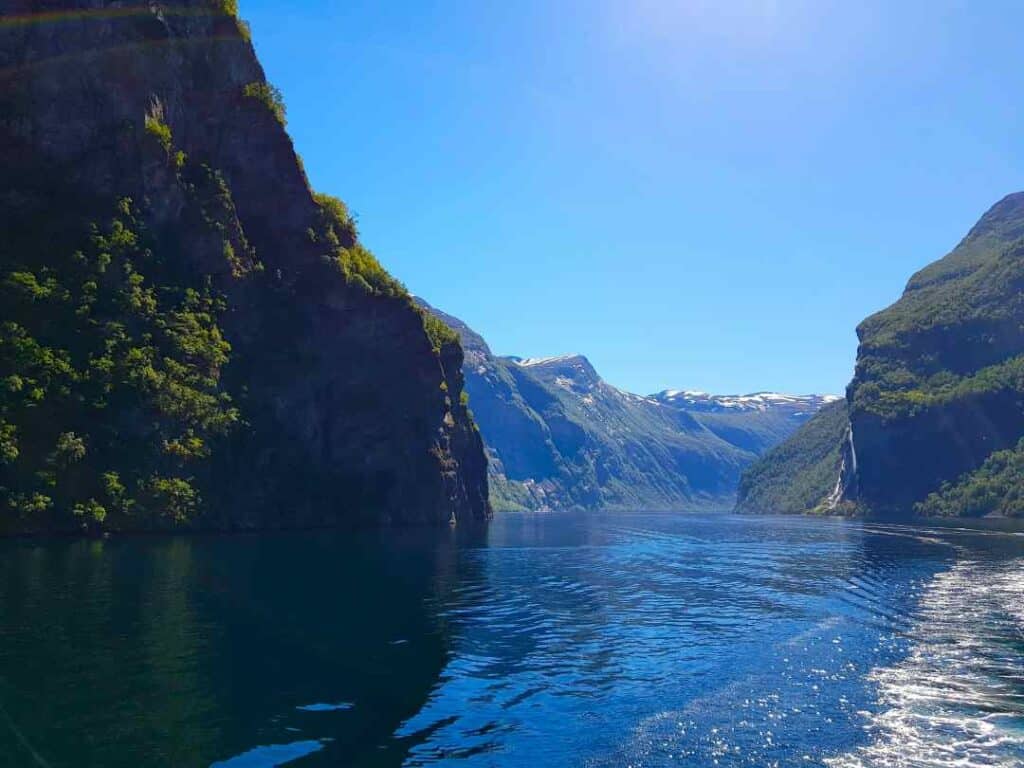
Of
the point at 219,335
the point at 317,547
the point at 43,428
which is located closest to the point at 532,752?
the point at 317,547

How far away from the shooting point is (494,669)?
101ft

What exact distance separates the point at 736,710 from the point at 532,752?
8311 mm

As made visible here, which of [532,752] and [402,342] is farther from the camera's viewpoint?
[402,342]

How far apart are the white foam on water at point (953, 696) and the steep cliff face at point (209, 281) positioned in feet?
268

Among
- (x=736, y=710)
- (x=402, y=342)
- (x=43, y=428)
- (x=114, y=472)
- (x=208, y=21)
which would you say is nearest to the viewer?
(x=736, y=710)

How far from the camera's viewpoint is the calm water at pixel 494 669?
840 inches

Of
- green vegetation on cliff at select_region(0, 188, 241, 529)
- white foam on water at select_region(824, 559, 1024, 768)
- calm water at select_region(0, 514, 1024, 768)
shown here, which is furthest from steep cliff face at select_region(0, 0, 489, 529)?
white foam on water at select_region(824, 559, 1024, 768)

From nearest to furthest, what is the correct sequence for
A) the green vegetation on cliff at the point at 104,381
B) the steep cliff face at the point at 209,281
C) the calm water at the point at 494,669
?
the calm water at the point at 494,669 → the green vegetation on cliff at the point at 104,381 → the steep cliff face at the point at 209,281

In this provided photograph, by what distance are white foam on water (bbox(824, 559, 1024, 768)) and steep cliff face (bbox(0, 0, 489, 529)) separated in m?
81.6

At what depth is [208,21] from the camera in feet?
417

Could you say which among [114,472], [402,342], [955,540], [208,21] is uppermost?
[208,21]

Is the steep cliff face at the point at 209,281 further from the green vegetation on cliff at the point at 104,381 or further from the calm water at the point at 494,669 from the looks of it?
the calm water at the point at 494,669

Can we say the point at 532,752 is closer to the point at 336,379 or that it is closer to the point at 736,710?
the point at 736,710

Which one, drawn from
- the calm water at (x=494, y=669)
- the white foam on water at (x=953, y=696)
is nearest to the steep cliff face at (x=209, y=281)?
the calm water at (x=494, y=669)
